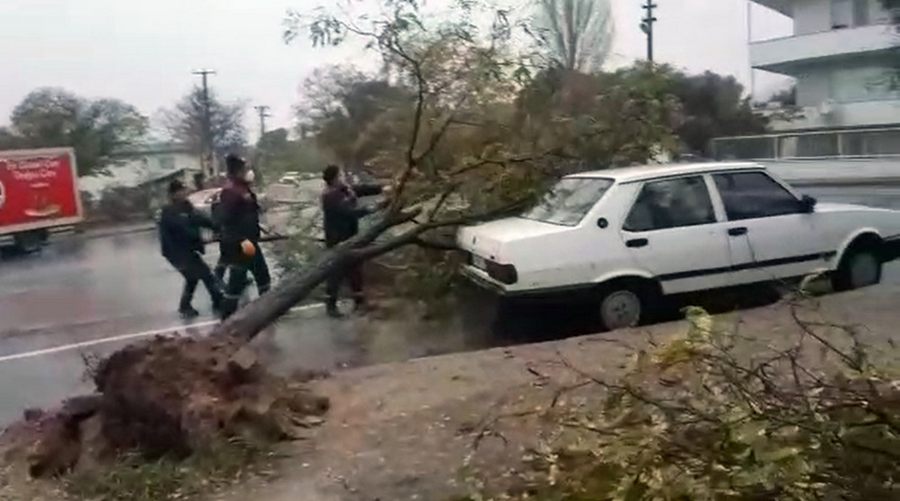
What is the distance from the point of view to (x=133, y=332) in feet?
35.2

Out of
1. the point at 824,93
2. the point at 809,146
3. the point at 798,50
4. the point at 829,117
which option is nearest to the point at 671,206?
the point at 809,146

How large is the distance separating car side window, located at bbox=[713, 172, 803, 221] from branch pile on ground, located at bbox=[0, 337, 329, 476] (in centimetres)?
448

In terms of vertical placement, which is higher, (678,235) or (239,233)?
(239,233)

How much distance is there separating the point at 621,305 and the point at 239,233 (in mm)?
3856

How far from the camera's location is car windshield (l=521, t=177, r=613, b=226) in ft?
28.2

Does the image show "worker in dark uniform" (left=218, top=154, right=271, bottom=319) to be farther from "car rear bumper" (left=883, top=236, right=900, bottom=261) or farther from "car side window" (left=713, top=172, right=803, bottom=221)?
"car rear bumper" (left=883, top=236, right=900, bottom=261)

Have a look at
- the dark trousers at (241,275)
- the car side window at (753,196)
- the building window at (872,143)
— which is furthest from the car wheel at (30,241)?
the car side window at (753,196)

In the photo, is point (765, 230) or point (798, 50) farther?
point (798, 50)

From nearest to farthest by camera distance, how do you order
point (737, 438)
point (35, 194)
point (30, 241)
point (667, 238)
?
point (737, 438) → point (667, 238) → point (30, 241) → point (35, 194)

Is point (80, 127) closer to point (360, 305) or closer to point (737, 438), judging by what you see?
point (360, 305)

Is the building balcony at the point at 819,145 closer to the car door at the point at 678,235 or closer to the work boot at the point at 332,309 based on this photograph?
the car door at the point at 678,235

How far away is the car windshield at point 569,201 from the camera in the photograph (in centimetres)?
861

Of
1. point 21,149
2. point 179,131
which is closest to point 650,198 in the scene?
point 179,131

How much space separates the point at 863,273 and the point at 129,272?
471 inches
